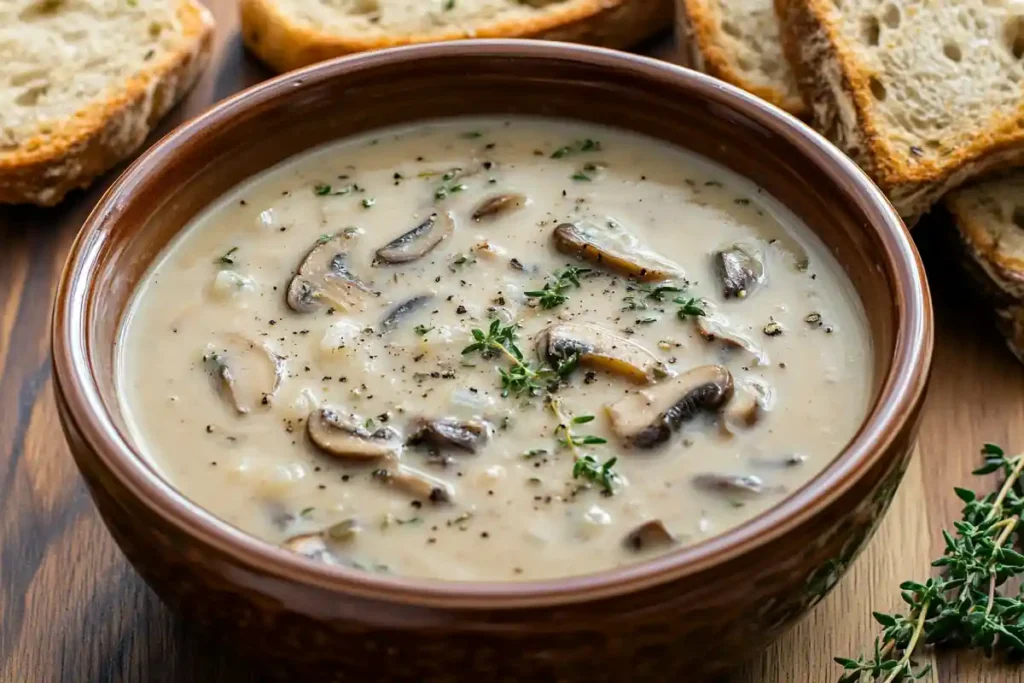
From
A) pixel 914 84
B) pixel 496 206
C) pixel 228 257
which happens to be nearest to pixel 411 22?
pixel 496 206

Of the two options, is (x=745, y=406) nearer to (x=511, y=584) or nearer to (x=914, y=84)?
(x=511, y=584)

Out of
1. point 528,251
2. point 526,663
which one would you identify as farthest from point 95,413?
point 528,251

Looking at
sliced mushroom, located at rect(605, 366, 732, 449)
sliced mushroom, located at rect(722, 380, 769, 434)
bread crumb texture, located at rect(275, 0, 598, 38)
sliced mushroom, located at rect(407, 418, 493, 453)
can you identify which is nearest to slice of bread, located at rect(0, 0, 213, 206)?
→ bread crumb texture, located at rect(275, 0, 598, 38)

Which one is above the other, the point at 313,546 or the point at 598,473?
the point at 598,473

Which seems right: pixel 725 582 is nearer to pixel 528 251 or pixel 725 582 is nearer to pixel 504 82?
pixel 528 251

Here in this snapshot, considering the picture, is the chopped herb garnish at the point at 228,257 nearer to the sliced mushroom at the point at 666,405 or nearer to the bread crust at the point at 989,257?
the sliced mushroom at the point at 666,405

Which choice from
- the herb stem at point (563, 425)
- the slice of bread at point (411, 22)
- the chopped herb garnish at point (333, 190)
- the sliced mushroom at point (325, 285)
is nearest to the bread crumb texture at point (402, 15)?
the slice of bread at point (411, 22)

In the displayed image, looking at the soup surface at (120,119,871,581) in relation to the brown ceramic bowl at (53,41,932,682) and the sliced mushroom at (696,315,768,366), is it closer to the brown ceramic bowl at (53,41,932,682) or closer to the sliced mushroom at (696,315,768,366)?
the sliced mushroom at (696,315,768,366)
